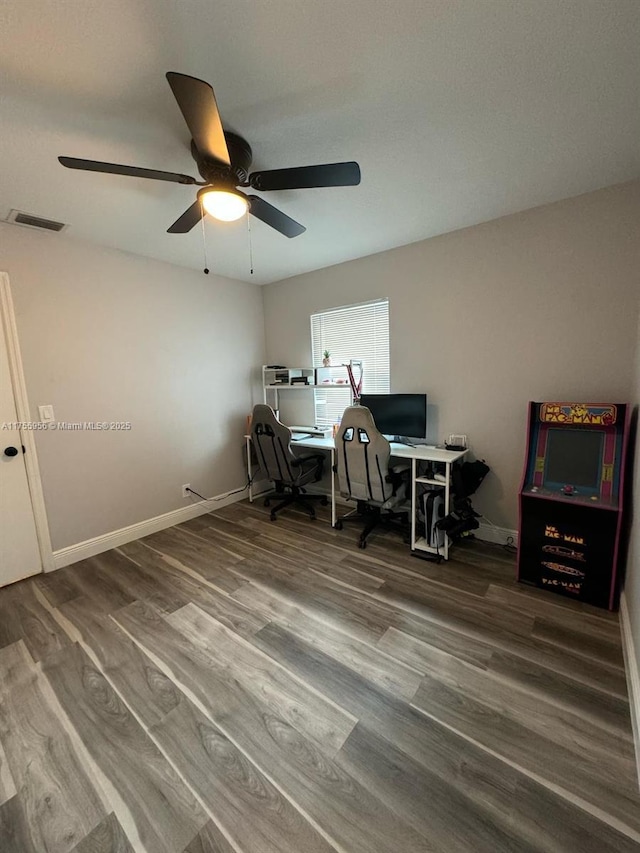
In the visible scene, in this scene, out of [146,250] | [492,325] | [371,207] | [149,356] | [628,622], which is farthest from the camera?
[149,356]

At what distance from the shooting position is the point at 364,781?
3.98ft

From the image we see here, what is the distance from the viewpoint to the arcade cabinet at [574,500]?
79.7 inches

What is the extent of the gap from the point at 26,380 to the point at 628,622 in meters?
4.08

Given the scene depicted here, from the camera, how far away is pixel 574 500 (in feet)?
6.82

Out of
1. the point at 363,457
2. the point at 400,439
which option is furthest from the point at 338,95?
the point at 400,439

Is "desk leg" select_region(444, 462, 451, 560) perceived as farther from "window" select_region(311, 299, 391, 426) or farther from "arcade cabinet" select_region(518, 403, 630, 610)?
"window" select_region(311, 299, 391, 426)

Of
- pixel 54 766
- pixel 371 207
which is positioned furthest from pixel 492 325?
pixel 54 766

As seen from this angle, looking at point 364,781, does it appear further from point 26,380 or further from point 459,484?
point 26,380

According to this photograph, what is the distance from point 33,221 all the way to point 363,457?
9.55 feet

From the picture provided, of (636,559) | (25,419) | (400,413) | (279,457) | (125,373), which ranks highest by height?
(125,373)

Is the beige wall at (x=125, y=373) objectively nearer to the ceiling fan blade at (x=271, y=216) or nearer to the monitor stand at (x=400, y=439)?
the ceiling fan blade at (x=271, y=216)

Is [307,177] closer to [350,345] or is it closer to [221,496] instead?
[350,345]

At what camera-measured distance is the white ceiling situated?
3.61 ft

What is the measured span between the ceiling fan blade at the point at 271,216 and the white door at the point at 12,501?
2.04m
